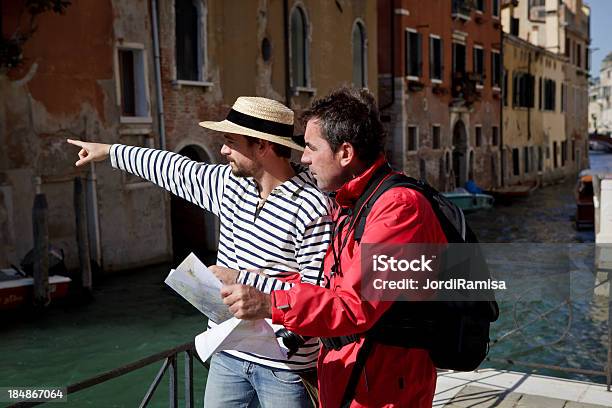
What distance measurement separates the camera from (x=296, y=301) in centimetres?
139

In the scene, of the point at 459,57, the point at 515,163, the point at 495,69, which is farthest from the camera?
the point at 515,163

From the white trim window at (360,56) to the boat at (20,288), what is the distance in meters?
8.58

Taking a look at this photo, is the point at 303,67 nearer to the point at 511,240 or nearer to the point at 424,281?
the point at 511,240

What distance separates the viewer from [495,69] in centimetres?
2231

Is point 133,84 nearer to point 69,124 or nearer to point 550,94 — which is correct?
point 69,124

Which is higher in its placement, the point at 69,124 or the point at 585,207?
the point at 69,124

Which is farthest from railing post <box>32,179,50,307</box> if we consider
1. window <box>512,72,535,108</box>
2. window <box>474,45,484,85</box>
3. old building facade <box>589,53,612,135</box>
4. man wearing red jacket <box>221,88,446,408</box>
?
old building facade <box>589,53,612,135</box>

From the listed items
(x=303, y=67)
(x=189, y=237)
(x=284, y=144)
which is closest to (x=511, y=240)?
(x=303, y=67)

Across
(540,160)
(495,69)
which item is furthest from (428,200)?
(540,160)

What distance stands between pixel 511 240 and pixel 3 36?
10071mm

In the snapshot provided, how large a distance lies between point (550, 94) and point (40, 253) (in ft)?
77.4

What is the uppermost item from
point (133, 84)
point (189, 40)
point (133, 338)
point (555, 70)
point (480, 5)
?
point (480, 5)

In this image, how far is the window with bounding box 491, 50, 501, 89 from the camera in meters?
22.1

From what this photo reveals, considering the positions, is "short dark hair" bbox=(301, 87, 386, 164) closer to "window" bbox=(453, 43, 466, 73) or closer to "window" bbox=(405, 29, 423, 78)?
"window" bbox=(405, 29, 423, 78)
